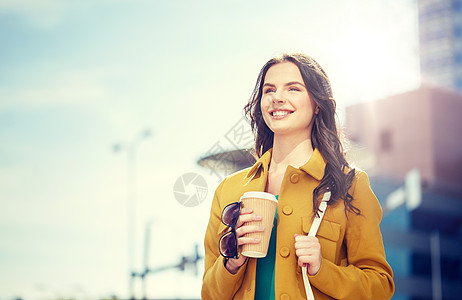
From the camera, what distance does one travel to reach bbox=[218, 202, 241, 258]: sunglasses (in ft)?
8.36

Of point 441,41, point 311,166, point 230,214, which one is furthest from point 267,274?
point 441,41

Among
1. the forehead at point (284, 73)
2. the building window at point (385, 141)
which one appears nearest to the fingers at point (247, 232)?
the forehead at point (284, 73)

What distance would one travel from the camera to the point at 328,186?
2820mm

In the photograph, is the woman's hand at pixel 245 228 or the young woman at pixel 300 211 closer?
the woman's hand at pixel 245 228

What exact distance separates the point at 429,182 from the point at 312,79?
152 feet

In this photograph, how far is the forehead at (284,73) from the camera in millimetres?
2992

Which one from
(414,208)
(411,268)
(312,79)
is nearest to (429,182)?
(414,208)

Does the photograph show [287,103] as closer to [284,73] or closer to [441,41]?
[284,73]

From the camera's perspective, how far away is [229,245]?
101 inches

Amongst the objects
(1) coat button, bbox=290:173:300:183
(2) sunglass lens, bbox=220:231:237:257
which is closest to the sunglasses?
(2) sunglass lens, bbox=220:231:237:257

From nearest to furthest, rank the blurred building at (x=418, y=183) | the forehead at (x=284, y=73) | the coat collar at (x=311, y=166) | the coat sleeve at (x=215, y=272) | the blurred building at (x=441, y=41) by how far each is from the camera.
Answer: the coat sleeve at (x=215, y=272) → the coat collar at (x=311, y=166) → the forehead at (x=284, y=73) → the blurred building at (x=418, y=183) → the blurred building at (x=441, y=41)

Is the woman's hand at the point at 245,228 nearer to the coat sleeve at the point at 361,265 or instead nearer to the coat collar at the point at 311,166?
the coat sleeve at the point at 361,265

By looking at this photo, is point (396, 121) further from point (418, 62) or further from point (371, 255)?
point (418, 62)

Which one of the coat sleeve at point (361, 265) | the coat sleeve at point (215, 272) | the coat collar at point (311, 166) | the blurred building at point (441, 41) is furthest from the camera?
the blurred building at point (441, 41)
